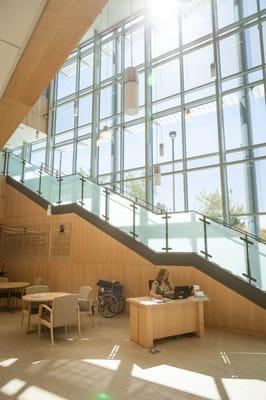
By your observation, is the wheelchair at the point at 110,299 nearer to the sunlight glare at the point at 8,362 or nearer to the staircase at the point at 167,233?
the staircase at the point at 167,233

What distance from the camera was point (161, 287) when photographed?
550 cm

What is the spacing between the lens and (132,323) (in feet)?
16.4

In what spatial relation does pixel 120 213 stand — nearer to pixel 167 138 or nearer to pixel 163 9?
pixel 167 138

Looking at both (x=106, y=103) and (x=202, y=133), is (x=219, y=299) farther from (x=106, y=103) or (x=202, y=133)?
(x=106, y=103)

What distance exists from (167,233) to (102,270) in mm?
2237

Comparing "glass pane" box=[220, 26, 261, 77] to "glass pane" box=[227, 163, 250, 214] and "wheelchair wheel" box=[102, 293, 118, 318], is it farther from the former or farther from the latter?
"wheelchair wheel" box=[102, 293, 118, 318]

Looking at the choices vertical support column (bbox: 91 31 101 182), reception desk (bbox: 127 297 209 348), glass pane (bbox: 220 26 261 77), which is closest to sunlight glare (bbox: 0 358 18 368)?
reception desk (bbox: 127 297 209 348)

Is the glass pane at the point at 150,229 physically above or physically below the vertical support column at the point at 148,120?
below

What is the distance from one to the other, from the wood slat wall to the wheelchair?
30cm

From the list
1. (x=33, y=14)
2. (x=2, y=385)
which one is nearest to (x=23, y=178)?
(x=2, y=385)

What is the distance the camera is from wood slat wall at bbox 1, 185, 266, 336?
18.3ft

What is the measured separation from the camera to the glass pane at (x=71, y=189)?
28.9 feet

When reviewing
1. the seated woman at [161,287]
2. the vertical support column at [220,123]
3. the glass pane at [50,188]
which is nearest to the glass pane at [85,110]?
the glass pane at [50,188]

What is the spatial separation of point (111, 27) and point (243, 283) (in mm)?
11512
